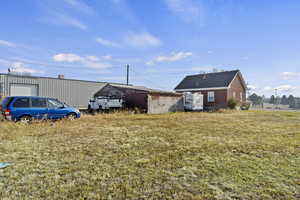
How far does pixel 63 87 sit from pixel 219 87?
787 inches

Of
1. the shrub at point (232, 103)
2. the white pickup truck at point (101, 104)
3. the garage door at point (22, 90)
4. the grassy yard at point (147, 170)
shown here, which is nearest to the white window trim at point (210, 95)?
the shrub at point (232, 103)

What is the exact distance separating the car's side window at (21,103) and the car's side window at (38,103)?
236 mm

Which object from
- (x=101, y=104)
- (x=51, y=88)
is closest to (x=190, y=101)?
(x=101, y=104)

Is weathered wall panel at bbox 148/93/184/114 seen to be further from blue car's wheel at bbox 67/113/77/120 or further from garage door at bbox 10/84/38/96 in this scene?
garage door at bbox 10/84/38/96

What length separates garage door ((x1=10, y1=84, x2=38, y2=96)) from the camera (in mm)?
15912

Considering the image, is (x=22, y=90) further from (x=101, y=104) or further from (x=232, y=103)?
(x=232, y=103)

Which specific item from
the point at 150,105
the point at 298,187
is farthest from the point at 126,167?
the point at 150,105

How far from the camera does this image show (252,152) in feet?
13.8

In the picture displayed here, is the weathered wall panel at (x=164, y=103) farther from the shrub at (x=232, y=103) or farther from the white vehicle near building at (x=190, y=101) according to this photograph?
the shrub at (x=232, y=103)

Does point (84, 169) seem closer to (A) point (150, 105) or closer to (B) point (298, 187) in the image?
(B) point (298, 187)

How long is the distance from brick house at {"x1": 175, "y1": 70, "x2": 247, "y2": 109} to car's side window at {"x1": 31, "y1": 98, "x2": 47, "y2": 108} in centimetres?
1988

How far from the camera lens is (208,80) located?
24.6 metres

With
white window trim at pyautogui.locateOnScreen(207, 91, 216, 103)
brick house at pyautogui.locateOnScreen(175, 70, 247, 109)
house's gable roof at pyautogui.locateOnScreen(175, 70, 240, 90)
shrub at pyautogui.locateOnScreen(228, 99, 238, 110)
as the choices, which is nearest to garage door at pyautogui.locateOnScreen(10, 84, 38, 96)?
brick house at pyautogui.locateOnScreen(175, 70, 247, 109)

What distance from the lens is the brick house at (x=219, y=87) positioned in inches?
862
